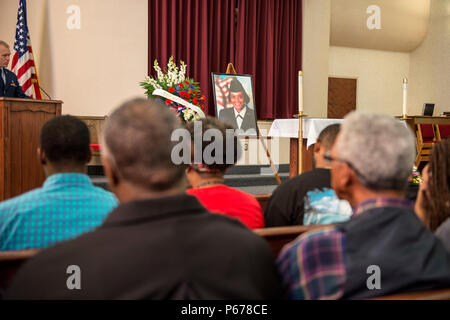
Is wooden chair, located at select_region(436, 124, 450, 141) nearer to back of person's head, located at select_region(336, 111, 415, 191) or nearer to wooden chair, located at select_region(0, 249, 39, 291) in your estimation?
back of person's head, located at select_region(336, 111, 415, 191)

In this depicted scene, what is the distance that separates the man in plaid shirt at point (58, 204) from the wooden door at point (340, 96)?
27.4 ft

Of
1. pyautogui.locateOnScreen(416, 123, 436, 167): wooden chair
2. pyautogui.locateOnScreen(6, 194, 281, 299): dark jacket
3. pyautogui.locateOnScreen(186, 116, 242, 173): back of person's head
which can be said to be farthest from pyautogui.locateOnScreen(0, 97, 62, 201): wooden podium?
pyautogui.locateOnScreen(416, 123, 436, 167): wooden chair

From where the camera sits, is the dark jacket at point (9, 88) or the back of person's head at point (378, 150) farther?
the dark jacket at point (9, 88)

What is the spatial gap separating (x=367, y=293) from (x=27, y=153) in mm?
3746

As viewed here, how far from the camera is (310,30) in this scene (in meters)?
7.79

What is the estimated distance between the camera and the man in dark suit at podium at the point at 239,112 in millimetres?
4969

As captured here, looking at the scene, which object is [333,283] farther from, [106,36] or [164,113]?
[106,36]

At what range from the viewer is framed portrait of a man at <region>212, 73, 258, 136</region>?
4.95 metres

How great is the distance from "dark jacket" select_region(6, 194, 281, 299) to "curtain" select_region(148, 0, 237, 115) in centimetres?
603

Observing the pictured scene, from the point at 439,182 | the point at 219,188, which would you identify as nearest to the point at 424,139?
the point at 439,182

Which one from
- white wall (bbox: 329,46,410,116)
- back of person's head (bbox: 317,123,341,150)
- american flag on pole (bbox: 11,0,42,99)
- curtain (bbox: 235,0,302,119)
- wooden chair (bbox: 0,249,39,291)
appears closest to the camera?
wooden chair (bbox: 0,249,39,291)

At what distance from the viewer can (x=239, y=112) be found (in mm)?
5039

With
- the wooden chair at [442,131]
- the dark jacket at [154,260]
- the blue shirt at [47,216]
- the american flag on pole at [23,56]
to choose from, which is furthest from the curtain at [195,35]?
the dark jacket at [154,260]

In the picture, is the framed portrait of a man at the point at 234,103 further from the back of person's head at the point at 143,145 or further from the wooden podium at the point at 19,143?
the back of person's head at the point at 143,145
